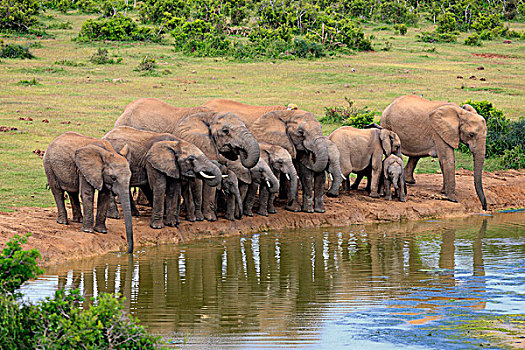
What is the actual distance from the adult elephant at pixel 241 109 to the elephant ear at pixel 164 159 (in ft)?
7.64

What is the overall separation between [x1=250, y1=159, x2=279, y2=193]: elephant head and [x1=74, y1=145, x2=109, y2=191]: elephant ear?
2630mm

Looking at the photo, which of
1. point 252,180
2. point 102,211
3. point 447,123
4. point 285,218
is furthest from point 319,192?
point 102,211

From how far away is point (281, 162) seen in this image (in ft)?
42.5

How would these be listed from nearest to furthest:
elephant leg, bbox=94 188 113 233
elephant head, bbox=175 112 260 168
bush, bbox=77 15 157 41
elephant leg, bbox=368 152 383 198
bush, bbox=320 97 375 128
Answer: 1. elephant leg, bbox=94 188 113 233
2. elephant head, bbox=175 112 260 168
3. elephant leg, bbox=368 152 383 198
4. bush, bbox=320 97 375 128
5. bush, bbox=77 15 157 41

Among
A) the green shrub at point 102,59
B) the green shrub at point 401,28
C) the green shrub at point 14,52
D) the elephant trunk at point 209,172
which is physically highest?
the green shrub at point 401,28

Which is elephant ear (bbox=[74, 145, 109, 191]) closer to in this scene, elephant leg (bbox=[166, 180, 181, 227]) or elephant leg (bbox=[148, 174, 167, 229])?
elephant leg (bbox=[148, 174, 167, 229])

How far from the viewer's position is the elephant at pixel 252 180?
493 inches

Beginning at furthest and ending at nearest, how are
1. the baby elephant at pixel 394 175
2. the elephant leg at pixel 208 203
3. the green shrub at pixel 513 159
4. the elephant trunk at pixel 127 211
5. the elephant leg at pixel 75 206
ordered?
the green shrub at pixel 513 159
the baby elephant at pixel 394 175
the elephant leg at pixel 208 203
the elephant leg at pixel 75 206
the elephant trunk at pixel 127 211

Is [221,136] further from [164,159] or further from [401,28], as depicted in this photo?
[401,28]

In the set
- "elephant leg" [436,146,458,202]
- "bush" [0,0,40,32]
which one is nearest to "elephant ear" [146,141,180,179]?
"elephant leg" [436,146,458,202]

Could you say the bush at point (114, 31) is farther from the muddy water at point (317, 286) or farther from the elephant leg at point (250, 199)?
the muddy water at point (317, 286)

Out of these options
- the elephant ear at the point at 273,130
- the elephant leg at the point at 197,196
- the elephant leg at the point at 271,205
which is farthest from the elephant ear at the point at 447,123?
the elephant leg at the point at 197,196

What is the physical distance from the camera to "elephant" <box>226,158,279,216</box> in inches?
493

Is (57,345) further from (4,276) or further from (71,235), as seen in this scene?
(71,235)
